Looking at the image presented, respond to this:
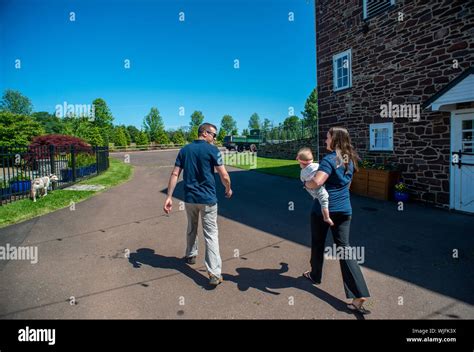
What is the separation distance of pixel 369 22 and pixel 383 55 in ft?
4.70

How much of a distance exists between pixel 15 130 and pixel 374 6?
28410 millimetres

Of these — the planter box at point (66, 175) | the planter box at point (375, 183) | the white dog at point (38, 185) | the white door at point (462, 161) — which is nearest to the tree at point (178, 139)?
the planter box at point (66, 175)

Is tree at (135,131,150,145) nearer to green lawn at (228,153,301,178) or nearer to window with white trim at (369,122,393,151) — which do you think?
green lawn at (228,153,301,178)

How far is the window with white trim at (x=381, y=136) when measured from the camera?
934cm

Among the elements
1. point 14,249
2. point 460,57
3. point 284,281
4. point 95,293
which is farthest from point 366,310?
point 460,57

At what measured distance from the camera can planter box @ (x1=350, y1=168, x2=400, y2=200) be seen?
28.7ft

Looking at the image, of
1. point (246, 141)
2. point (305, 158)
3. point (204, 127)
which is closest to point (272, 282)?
point (305, 158)

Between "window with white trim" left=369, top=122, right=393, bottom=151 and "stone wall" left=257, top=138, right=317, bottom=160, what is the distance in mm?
10331

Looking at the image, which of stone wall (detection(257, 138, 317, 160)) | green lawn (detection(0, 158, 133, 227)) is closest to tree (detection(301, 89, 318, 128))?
stone wall (detection(257, 138, 317, 160))

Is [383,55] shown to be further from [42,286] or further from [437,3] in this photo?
[42,286]

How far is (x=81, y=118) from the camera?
35.1 m

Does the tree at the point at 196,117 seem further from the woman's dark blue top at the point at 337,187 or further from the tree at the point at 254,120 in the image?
the woman's dark blue top at the point at 337,187

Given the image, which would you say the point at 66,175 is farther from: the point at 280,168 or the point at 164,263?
the point at 280,168

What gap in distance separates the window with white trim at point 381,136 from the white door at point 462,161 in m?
1.99
